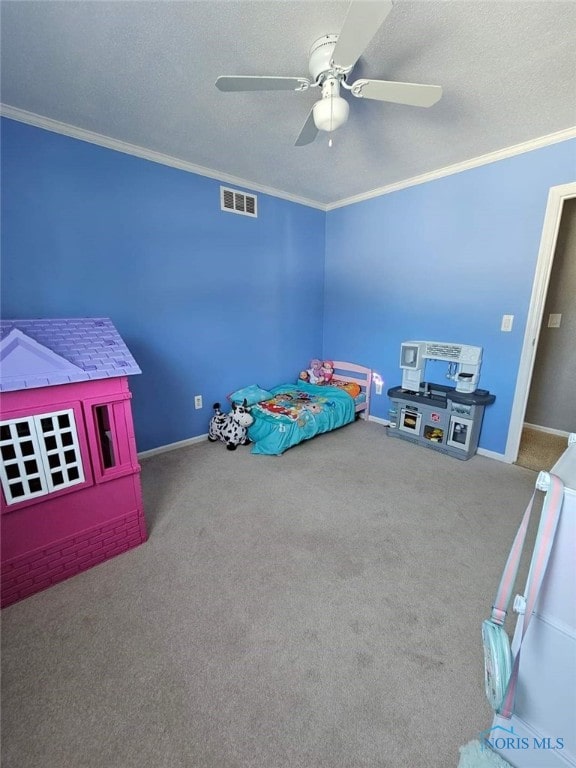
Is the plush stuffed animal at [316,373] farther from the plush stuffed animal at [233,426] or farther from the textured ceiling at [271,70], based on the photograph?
the textured ceiling at [271,70]

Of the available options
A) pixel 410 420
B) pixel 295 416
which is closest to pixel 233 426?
pixel 295 416

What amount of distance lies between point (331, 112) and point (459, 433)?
8.21ft

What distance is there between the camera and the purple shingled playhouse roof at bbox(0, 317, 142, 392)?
4.31ft

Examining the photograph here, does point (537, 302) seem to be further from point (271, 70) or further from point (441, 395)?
point (271, 70)

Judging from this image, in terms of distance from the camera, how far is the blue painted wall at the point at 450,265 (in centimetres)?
238

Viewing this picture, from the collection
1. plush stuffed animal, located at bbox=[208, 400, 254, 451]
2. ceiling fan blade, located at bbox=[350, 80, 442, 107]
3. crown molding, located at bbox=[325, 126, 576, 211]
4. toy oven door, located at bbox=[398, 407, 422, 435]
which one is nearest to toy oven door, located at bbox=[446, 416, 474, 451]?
toy oven door, located at bbox=[398, 407, 422, 435]

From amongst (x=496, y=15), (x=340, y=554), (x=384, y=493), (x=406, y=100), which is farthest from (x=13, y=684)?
(x=496, y=15)

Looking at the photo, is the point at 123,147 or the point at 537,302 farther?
the point at 537,302

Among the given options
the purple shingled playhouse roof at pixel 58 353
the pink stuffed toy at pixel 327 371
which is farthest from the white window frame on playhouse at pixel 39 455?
the pink stuffed toy at pixel 327 371

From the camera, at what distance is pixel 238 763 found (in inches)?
36.3

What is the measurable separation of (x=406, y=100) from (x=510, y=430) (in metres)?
2.46

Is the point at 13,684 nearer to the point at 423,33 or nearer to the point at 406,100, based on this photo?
the point at 406,100

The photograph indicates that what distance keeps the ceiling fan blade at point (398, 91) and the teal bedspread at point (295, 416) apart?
2167mm

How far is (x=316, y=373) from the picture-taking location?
377 cm
